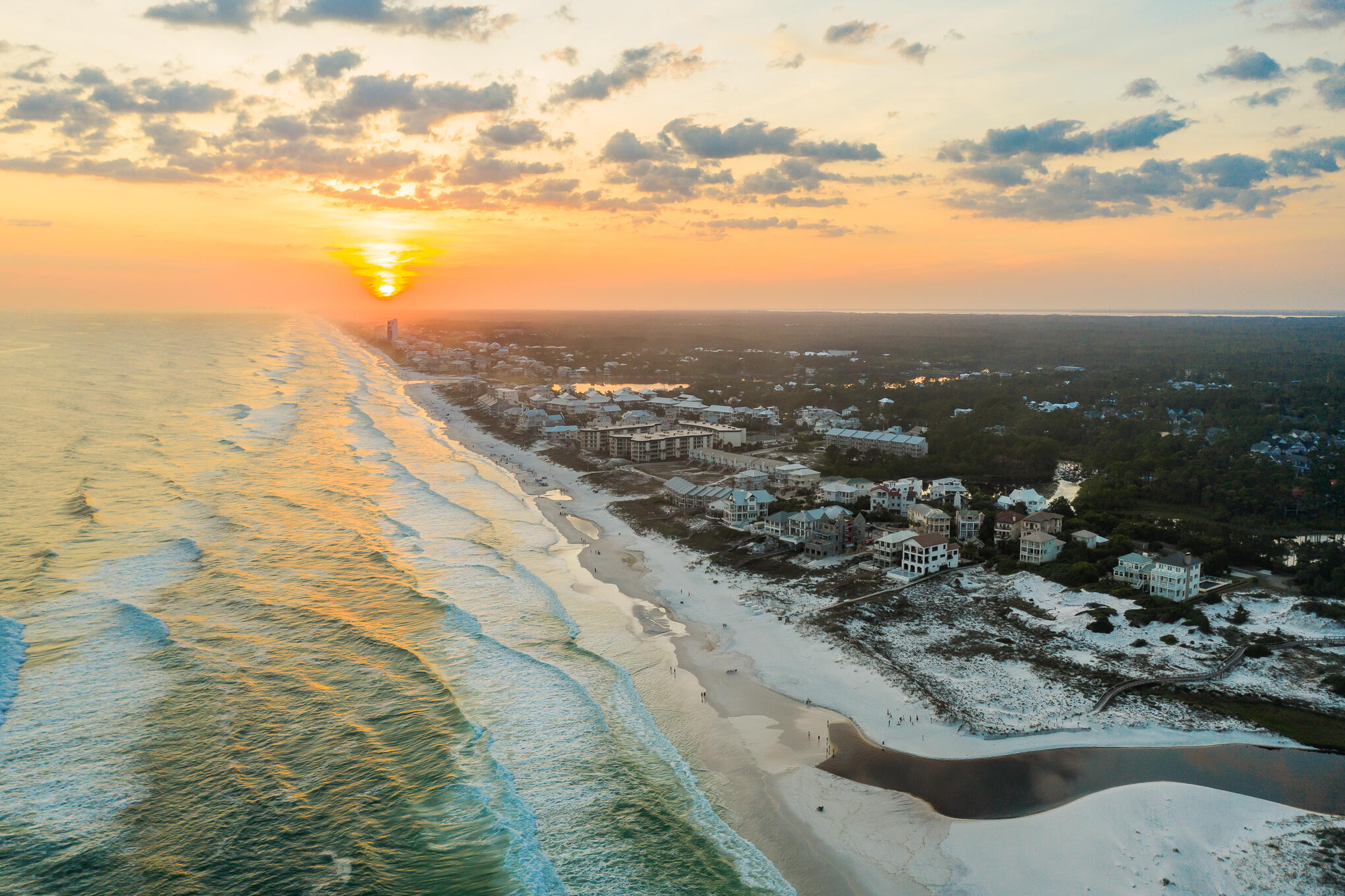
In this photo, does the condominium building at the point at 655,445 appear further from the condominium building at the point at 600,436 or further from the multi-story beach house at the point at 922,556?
the multi-story beach house at the point at 922,556

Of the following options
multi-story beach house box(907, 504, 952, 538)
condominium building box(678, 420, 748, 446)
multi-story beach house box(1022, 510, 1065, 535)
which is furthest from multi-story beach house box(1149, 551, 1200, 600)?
condominium building box(678, 420, 748, 446)

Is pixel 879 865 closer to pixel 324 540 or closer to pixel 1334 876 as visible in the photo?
pixel 1334 876

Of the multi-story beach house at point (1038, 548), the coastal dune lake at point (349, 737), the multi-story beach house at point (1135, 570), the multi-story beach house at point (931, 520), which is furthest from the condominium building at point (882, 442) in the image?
the coastal dune lake at point (349, 737)

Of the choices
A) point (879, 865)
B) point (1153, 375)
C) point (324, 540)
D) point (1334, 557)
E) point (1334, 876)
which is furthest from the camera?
point (1153, 375)

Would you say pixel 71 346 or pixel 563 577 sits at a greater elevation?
pixel 71 346

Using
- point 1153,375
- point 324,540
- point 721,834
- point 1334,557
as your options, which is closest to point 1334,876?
point 721,834

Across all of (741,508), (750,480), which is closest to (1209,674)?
(741,508)

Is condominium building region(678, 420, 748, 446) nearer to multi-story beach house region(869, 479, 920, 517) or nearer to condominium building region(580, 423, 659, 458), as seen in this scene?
condominium building region(580, 423, 659, 458)
